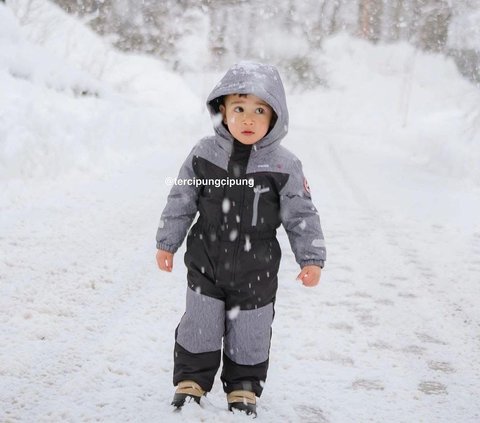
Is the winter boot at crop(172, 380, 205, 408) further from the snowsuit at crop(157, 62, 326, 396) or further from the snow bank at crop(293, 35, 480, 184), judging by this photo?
the snow bank at crop(293, 35, 480, 184)

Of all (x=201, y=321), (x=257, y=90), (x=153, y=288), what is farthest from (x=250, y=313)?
(x=153, y=288)

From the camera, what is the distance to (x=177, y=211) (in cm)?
236

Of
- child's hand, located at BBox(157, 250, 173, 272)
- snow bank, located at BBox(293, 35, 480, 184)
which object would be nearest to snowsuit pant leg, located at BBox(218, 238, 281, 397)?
child's hand, located at BBox(157, 250, 173, 272)

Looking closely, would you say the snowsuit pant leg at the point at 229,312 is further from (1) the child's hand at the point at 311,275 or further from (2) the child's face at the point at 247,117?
(2) the child's face at the point at 247,117

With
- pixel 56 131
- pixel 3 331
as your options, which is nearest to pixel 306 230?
pixel 3 331

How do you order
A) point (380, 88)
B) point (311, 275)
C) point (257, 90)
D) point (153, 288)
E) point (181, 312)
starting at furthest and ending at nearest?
1. point (380, 88)
2. point (153, 288)
3. point (181, 312)
4. point (311, 275)
5. point (257, 90)

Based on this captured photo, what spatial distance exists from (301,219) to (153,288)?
177 centimetres

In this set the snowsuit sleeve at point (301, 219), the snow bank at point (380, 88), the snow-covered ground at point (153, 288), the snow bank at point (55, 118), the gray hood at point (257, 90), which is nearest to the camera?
the gray hood at point (257, 90)

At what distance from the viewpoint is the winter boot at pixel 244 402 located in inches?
88.2

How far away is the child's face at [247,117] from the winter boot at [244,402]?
1078 mm

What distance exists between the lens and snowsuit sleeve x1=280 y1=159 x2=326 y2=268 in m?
2.27

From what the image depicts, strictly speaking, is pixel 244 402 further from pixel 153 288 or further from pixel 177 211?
pixel 153 288

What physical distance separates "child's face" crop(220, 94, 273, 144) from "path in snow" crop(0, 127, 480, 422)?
1144mm

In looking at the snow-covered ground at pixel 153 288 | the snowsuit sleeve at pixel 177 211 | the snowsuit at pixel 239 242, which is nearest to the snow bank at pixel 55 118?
the snow-covered ground at pixel 153 288
